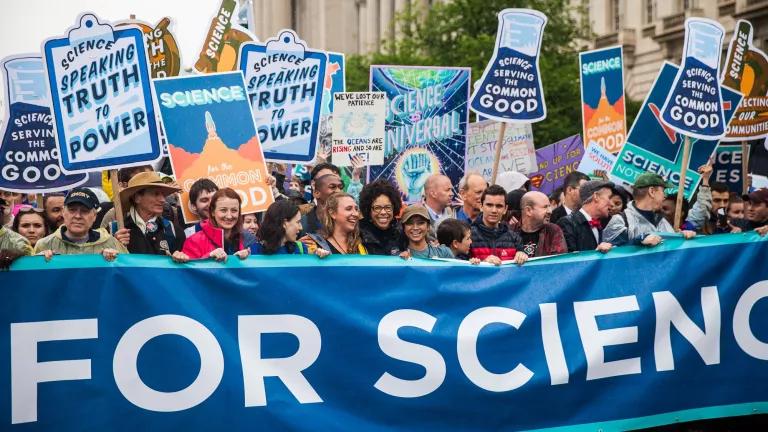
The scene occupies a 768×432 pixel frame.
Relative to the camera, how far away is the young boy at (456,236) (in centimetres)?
770

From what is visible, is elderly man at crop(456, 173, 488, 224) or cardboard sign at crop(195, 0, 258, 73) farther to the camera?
cardboard sign at crop(195, 0, 258, 73)

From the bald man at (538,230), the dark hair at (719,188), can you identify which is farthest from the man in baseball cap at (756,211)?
the bald man at (538,230)

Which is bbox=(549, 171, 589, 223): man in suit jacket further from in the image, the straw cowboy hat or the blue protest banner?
the straw cowboy hat

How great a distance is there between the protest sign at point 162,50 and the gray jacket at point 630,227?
442 centimetres

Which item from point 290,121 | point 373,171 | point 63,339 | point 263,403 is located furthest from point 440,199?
point 63,339

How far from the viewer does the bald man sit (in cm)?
791

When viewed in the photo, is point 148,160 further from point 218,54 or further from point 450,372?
point 218,54

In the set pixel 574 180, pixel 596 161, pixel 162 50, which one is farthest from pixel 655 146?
pixel 162 50

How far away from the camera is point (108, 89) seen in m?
7.49

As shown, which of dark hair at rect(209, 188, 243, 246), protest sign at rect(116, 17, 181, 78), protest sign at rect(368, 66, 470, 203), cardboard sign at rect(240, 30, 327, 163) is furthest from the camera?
protest sign at rect(368, 66, 470, 203)

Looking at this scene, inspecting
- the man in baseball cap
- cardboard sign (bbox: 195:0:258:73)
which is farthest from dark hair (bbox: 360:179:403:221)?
cardboard sign (bbox: 195:0:258:73)

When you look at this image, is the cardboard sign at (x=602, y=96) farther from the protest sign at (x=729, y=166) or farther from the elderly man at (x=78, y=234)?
the elderly man at (x=78, y=234)

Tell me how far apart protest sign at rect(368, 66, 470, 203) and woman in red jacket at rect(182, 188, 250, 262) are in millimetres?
3711

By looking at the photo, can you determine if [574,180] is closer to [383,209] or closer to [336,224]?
[383,209]
